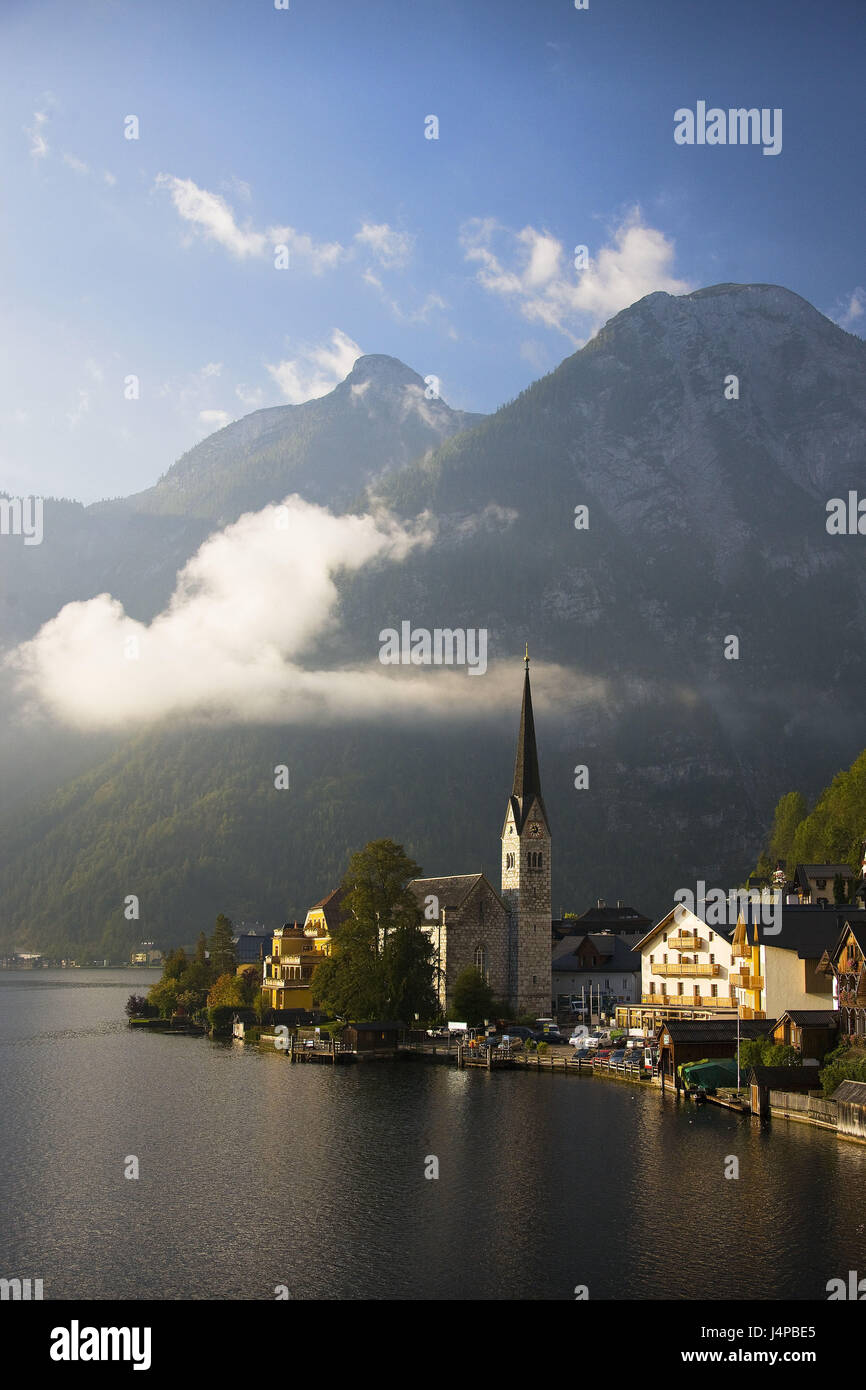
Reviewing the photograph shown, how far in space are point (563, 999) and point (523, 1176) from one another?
267ft

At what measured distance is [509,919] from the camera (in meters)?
130

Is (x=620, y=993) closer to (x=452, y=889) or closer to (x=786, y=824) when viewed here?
(x=452, y=889)

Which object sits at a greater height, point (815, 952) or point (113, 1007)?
point (815, 952)

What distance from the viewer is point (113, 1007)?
189 m

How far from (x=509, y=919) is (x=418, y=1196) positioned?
7975 centimetres

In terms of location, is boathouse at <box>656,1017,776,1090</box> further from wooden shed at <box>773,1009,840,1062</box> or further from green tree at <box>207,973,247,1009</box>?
green tree at <box>207,973,247,1009</box>

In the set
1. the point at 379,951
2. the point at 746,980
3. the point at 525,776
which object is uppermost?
the point at 525,776

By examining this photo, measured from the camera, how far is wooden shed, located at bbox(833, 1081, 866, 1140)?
191 feet

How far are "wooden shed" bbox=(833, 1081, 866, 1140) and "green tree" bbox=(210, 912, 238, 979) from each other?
11031 cm

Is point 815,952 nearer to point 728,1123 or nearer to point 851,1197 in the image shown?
point 728,1123

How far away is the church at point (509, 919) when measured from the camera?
409 feet

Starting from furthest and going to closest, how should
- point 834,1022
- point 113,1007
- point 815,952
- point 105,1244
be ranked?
point 113,1007
point 815,952
point 834,1022
point 105,1244

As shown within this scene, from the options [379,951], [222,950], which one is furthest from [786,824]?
[379,951]
